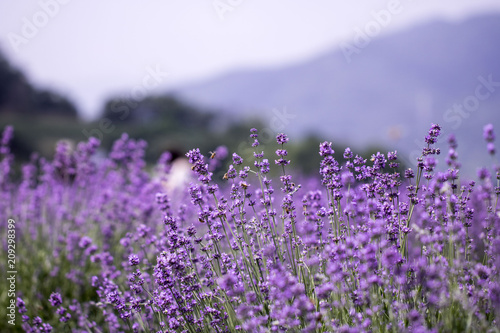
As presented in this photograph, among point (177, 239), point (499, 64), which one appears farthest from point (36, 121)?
point (499, 64)

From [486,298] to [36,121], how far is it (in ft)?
86.3

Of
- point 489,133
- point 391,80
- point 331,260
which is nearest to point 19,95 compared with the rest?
point 331,260

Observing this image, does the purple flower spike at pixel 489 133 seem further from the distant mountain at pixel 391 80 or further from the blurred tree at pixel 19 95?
the distant mountain at pixel 391 80

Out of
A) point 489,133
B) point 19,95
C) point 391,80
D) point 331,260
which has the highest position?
point 391,80

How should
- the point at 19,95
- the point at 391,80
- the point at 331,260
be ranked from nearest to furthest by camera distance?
the point at 331,260 → the point at 19,95 → the point at 391,80

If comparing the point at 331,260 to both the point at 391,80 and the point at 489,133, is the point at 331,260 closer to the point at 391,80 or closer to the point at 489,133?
the point at 489,133

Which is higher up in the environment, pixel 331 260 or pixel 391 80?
pixel 391 80

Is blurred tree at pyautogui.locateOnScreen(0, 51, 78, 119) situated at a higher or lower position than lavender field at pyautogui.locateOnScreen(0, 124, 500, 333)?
higher

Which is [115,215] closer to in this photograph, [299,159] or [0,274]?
[0,274]

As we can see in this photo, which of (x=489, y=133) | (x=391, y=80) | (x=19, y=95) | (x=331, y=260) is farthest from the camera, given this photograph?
(x=391, y=80)

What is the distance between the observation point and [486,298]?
6.43ft

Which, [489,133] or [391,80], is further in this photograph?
[391,80]

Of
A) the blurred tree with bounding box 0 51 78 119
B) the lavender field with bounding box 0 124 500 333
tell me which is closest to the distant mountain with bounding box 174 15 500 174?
the blurred tree with bounding box 0 51 78 119

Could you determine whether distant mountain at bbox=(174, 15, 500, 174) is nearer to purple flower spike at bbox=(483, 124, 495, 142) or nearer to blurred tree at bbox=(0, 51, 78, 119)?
blurred tree at bbox=(0, 51, 78, 119)
